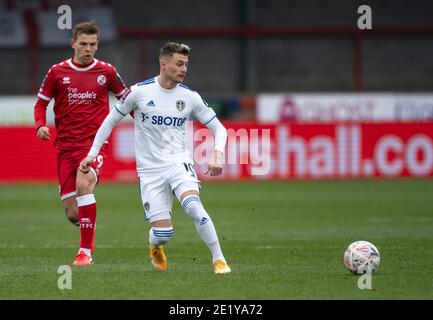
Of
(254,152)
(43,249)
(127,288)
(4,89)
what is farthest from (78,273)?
(4,89)

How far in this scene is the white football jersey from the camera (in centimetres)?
977

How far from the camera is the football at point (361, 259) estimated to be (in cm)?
942

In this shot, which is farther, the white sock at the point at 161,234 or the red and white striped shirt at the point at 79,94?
the red and white striped shirt at the point at 79,94

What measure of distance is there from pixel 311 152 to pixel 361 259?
17.3 meters

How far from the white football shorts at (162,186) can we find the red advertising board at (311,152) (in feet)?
53.7

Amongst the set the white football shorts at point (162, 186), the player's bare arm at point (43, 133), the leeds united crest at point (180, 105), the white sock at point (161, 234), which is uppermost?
the leeds united crest at point (180, 105)

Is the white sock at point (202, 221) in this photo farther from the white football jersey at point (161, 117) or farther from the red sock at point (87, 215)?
the red sock at point (87, 215)

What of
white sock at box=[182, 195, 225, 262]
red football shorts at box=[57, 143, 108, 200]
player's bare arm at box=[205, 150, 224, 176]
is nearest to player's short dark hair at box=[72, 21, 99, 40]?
red football shorts at box=[57, 143, 108, 200]

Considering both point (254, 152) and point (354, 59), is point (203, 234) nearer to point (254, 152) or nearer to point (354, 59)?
point (254, 152)

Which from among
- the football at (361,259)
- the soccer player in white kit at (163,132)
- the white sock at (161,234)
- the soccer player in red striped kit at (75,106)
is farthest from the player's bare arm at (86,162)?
the football at (361,259)

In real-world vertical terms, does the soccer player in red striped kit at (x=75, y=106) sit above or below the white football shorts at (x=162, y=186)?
above
